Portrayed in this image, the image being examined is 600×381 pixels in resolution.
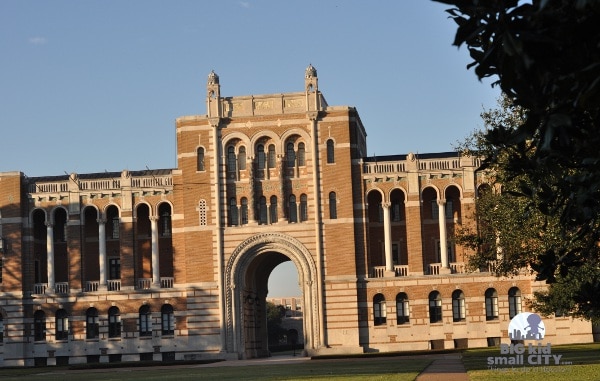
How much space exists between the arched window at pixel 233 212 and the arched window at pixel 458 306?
52.3 feet

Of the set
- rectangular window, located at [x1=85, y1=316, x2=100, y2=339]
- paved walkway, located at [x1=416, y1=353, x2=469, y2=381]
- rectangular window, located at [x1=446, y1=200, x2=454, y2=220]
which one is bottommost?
paved walkway, located at [x1=416, y1=353, x2=469, y2=381]

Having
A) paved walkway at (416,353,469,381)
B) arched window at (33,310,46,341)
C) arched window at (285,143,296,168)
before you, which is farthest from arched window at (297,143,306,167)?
paved walkway at (416,353,469,381)

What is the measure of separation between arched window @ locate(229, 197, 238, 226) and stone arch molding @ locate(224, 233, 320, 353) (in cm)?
172

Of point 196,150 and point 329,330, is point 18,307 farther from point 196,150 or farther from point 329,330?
point 329,330

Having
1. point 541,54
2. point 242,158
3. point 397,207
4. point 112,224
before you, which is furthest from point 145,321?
point 541,54

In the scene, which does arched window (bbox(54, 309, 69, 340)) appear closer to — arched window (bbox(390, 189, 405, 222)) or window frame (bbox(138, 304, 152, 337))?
window frame (bbox(138, 304, 152, 337))

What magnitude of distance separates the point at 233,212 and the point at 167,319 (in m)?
8.87

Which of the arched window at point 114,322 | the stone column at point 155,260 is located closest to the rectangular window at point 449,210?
the stone column at point 155,260

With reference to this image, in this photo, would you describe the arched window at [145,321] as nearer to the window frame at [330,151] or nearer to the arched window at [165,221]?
the arched window at [165,221]

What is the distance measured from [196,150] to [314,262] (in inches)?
453

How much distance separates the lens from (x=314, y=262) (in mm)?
73125

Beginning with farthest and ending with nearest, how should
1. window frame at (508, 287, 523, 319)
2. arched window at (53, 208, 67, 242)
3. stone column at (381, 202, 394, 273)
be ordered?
arched window at (53, 208, 67, 242), stone column at (381, 202, 394, 273), window frame at (508, 287, 523, 319)

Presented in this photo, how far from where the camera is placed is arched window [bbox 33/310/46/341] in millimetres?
75812

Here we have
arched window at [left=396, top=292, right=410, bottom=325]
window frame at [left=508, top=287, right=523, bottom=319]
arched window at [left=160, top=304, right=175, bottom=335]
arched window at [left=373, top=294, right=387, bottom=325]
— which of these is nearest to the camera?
window frame at [left=508, top=287, right=523, bottom=319]
